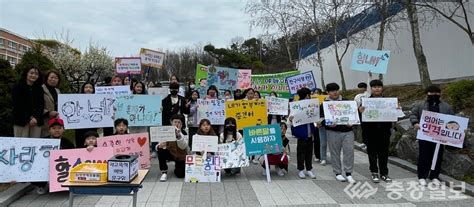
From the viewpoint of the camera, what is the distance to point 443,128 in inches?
255

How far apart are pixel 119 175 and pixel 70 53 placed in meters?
33.6

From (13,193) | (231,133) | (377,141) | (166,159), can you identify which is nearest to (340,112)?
(377,141)

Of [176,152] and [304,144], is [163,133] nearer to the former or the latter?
[176,152]

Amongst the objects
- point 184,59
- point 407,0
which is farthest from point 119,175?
point 184,59

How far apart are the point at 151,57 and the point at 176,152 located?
27.9 feet

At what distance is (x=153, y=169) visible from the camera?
26.5 ft

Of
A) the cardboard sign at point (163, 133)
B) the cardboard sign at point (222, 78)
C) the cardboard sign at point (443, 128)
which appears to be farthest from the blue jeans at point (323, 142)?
the cardboard sign at point (222, 78)

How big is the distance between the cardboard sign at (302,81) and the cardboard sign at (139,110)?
4181 millimetres

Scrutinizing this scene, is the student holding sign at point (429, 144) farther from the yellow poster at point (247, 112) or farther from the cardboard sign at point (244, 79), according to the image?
the cardboard sign at point (244, 79)

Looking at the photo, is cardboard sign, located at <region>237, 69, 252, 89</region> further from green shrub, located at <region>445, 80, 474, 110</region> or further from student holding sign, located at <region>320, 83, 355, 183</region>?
green shrub, located at <region>445, 80, 474, 110</region>

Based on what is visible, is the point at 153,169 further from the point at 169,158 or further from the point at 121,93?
the point at 121,93

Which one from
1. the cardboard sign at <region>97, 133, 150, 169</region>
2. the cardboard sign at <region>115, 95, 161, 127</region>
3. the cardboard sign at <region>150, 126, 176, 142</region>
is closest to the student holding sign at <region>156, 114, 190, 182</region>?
the cardboard sign at <region>150, 126, 176, 142</region>

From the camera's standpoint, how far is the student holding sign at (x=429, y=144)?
A: 6613 mm

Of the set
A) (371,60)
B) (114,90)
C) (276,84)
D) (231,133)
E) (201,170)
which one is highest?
(371,60)
